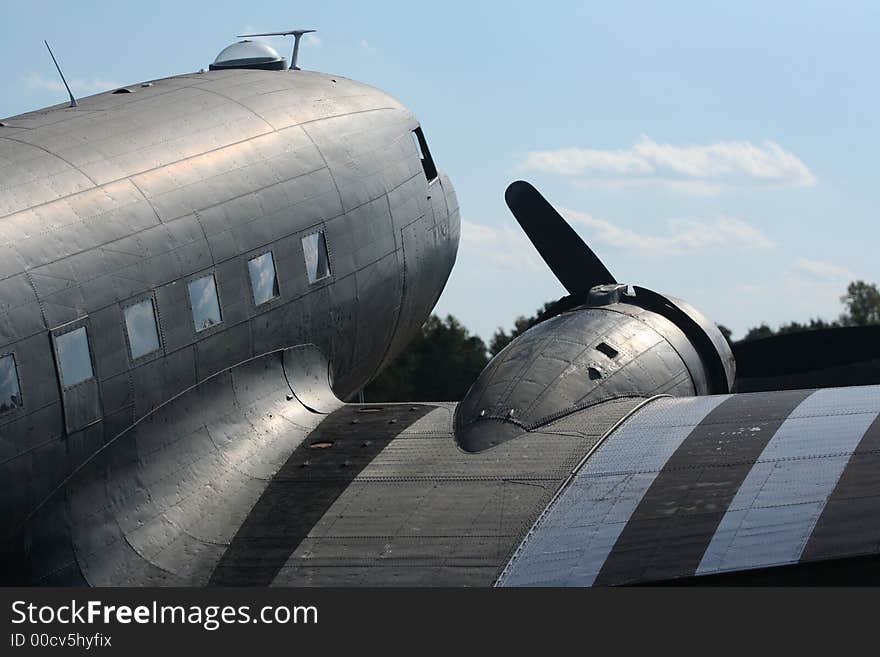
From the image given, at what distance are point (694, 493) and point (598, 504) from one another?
0.75 meters

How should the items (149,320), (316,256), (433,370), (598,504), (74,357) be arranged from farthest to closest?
(433,370), (316,256), (149,320), (74,357), (598,504)

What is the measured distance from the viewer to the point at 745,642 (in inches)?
326

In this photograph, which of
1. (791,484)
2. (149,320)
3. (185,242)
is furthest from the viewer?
(185,242)

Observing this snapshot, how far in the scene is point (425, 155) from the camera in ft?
58.7

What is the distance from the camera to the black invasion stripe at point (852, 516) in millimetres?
8852

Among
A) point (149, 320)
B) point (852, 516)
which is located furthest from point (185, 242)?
point (852, 516)

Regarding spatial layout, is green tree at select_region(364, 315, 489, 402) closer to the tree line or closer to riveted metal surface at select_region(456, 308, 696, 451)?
the tree line

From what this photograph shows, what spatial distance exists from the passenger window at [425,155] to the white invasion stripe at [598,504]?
21.3 ft

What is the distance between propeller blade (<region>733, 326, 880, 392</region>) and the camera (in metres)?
17.5

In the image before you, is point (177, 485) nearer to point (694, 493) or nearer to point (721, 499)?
point (694, 493)

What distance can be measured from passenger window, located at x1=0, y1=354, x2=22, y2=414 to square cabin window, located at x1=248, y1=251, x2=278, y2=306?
3.40 meters

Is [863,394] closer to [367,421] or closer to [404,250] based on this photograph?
[367,421]

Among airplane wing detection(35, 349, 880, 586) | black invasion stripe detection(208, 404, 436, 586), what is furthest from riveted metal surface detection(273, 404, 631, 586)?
black invasion stripe detection(208, 404, 436, 586)

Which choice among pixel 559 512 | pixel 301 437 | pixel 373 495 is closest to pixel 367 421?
pixel 301 437
